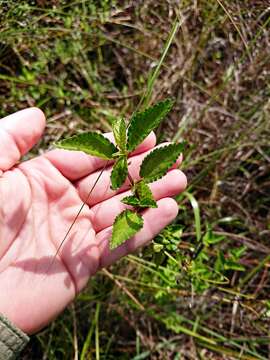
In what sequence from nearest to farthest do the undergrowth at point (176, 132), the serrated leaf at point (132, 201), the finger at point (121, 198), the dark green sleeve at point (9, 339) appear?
the serrated leaf at point (132, 201)
the dark green sleeve at point (9, 339)
the finger at point (121, 198)
the undergrowth at point (176, 132)

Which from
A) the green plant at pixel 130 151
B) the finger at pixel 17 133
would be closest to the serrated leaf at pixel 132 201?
the green plant at pixel 130 151

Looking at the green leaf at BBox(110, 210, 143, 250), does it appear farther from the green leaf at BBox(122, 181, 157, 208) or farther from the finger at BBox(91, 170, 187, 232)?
the finger at BBox(91, 170, 187, 232)

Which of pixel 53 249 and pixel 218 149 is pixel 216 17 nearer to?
pixel 218 149

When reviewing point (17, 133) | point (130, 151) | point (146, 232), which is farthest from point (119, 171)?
point (17, 133)

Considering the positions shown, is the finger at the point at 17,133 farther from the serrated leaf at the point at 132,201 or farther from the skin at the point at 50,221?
the serrated leaf at the point at 132,201

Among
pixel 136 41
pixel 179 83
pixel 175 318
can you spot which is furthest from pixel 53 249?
pixel 136 41
